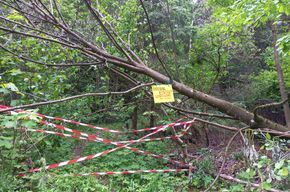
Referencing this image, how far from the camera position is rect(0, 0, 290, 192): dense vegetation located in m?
2.32

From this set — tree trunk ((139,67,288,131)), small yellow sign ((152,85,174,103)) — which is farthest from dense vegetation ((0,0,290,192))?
small yellow sign ((152,85,174,103))

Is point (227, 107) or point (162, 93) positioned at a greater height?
point (162, 93)

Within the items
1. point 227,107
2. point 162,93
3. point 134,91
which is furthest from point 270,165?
point 134,91

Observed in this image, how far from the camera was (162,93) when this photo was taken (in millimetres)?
2439

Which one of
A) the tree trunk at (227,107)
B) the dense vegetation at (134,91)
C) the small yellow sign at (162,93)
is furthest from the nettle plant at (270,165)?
the small yellow sign at (162,93)

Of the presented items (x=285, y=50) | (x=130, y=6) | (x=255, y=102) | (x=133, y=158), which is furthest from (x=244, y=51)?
(x=285, y=50)

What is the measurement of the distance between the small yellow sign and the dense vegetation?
0.44 feet

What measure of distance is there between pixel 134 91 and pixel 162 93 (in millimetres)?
2669

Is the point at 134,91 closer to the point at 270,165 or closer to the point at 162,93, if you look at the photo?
the point at 162,93

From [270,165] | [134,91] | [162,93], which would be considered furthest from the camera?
[134,91]

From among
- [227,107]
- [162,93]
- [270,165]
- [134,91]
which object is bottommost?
[270,165]

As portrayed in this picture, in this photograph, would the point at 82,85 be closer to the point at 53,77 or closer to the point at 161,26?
the point at 53,77

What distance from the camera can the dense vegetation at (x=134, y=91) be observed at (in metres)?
2.32

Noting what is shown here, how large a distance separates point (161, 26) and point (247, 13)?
5312 mm
